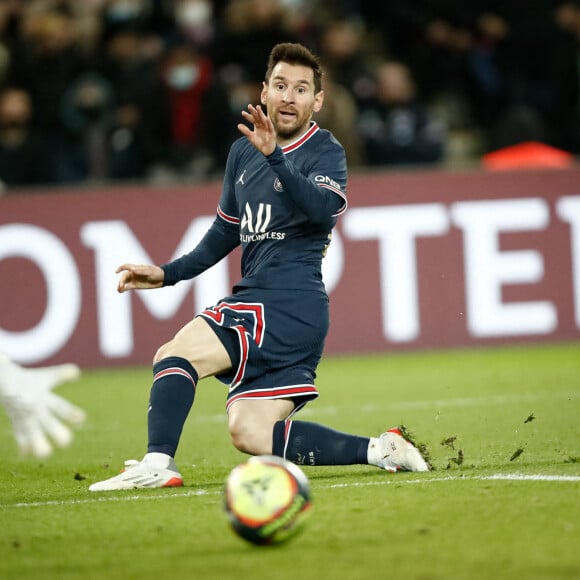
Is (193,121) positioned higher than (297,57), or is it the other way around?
(193,121)

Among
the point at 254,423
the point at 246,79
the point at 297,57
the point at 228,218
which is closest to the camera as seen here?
the point at 254,423

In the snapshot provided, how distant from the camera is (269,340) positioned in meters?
6.08

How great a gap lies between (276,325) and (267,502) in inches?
70.1

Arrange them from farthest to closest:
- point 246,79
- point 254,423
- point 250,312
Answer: point 246,79 < point 250,312 < point 254,423

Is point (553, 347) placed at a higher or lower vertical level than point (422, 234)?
lower

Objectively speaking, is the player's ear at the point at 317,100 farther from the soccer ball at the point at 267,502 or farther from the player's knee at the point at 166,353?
the soccer ball at the point at 267,502

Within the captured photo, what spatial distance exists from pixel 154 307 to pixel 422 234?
2463mm

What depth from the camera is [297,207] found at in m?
6.11

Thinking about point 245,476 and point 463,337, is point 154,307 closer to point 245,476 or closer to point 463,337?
point 463,337

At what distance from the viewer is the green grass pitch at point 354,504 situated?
4.12 metres

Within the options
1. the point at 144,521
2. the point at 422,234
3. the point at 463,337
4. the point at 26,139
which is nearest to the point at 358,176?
the point at 422,234

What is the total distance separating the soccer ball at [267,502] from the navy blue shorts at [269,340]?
1479 mm

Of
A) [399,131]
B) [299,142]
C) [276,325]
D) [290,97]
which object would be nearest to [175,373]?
[276,325]

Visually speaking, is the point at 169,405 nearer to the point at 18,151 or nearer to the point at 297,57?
the point at 297,57
